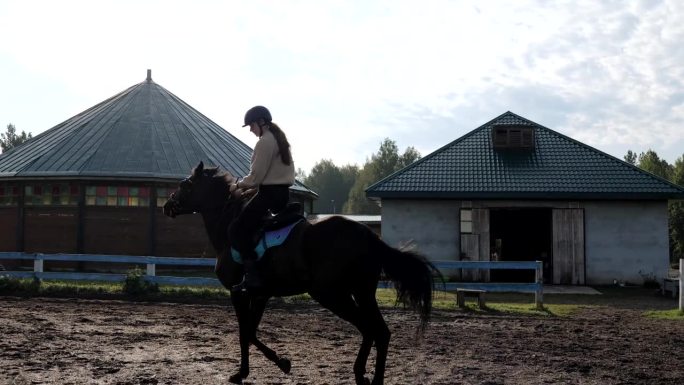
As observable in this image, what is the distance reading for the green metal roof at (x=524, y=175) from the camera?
21.5m

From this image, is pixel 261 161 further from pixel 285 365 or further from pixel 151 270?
pixel 151 270

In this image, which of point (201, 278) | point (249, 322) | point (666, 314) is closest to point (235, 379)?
point (249, 322)

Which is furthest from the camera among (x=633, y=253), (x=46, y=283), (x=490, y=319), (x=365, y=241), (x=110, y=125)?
(x=110, y=125)

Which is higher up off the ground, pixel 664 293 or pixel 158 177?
pixel 158 177

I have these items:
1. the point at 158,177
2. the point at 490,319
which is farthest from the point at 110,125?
the point at 490,319

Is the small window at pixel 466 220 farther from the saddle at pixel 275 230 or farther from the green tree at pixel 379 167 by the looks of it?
the green tree at pixel 379 167

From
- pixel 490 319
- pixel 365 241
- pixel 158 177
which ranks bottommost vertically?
pixel 490 319

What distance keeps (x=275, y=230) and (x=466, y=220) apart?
15929 mm

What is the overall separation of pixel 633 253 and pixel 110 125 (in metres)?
20.7

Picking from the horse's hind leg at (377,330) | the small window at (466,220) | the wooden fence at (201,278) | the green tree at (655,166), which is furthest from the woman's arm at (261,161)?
the green tree at (655,166)

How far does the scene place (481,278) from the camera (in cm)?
2169

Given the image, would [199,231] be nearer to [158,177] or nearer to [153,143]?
[158,177]

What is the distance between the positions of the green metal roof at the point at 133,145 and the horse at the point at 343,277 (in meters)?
17.4

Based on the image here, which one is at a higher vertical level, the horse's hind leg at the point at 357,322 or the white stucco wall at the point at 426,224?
the white stucco wall at the point at 426,224
